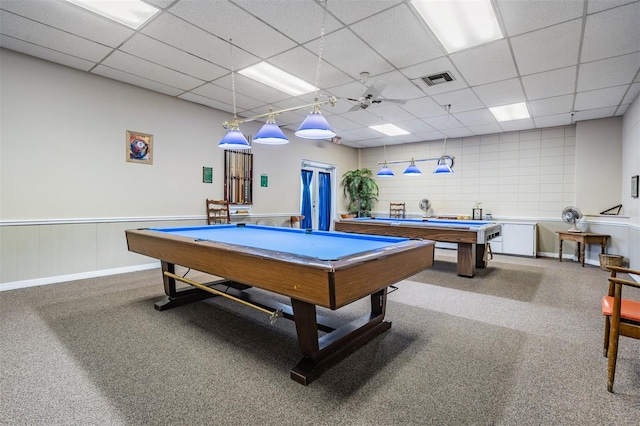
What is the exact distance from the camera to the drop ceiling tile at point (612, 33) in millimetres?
2615

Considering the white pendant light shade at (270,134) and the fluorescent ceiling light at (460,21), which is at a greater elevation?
the fluorescent ceiling light at (460,21)

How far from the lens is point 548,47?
321 cm

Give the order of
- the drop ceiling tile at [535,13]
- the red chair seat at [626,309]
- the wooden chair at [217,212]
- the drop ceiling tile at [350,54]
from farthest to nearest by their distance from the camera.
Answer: the wooden chair at [217,212] → the drop ceiling tile at [350,54] → the drop ceiling tile at [535,13] → the red chair seat at [626,309]

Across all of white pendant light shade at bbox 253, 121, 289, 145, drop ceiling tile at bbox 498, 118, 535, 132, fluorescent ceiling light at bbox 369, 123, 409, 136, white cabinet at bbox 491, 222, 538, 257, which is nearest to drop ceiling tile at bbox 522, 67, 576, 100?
drop ceiling tile at bbox 498, 118, 535, 132

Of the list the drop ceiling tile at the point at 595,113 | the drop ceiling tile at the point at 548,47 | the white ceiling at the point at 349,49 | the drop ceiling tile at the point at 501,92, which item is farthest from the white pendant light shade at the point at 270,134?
the drop ceiling tile at the point at 595,113

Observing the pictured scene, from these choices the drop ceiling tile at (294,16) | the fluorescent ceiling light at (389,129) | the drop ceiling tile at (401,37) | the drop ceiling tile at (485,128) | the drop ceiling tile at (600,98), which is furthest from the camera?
the fluorescent ceiling light at (389,129)

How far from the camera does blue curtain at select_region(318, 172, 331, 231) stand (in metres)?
8.40

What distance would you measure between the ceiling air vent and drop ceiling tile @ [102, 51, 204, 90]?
3.13 metres

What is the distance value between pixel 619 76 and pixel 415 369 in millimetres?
4574

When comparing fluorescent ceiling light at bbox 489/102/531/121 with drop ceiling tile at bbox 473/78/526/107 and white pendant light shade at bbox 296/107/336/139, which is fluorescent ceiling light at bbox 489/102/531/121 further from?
white pendant light shade at bbox 296/107/336/139

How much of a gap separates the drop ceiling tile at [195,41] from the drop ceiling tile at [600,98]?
4798 mm

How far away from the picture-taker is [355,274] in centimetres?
163

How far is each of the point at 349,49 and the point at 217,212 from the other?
3628 mm

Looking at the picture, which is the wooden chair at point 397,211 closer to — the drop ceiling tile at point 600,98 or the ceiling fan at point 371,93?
the drop ceiling tile at point 600,98
